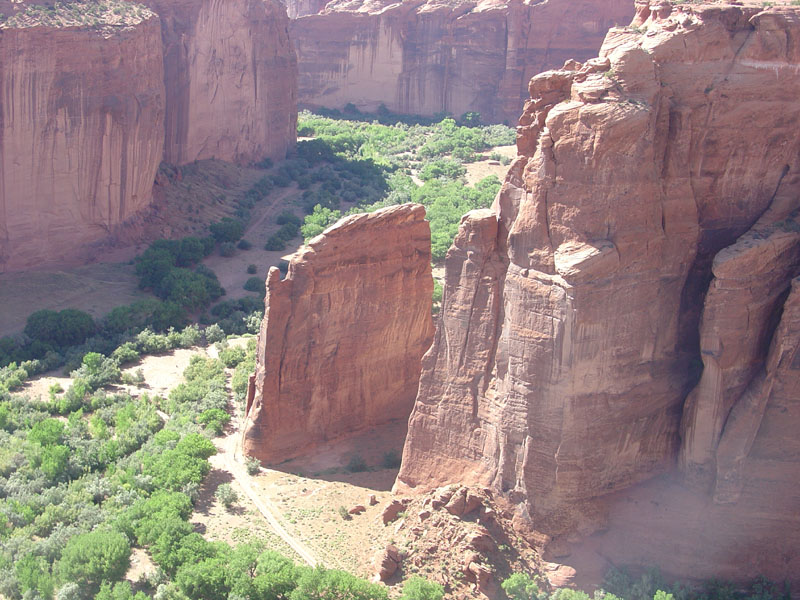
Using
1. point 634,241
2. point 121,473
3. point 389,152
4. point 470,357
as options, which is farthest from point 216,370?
point 389,152

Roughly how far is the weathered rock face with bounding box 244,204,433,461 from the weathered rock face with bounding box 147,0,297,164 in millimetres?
32085

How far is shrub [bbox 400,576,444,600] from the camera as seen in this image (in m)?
20.0

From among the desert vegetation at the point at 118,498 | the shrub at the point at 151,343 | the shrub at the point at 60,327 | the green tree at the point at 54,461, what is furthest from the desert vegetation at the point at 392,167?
→ the green tree at the point at 54,461

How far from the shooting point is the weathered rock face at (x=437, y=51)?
78.8 m

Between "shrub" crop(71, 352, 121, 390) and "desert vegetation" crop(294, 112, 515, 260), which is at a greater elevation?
"desert vegetation" crop(294, 112, 515, 260)

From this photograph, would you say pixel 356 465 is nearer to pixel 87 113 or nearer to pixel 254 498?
pixel 254 498

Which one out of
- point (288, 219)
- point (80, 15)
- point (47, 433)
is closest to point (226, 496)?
point (47, 433)

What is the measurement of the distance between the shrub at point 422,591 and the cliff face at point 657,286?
2.71 metres

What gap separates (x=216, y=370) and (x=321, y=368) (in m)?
9.76

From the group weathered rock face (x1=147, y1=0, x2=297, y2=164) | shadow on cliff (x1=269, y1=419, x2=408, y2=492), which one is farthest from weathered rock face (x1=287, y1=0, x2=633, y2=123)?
shadow on cliff (x1=269, y1=419, x2=408, y2=492)

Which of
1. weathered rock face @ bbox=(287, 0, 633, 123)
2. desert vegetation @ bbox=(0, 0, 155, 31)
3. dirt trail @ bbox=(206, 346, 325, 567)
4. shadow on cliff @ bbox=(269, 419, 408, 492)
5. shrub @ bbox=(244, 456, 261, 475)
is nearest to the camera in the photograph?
dirt trail @ bbox=(206, 346, 325, 567)

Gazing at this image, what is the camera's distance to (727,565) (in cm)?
2080

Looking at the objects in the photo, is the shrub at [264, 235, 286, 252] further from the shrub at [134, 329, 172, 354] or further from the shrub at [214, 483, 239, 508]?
the shrub at [214, 483, 239, 508]

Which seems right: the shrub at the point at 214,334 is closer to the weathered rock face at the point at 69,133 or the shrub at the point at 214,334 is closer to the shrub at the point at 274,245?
the weathered rock face at the point at 69,133
